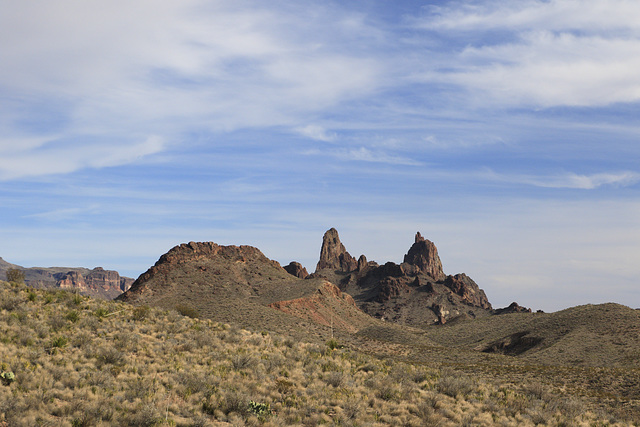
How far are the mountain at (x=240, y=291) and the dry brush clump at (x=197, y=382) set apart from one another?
2083 inches

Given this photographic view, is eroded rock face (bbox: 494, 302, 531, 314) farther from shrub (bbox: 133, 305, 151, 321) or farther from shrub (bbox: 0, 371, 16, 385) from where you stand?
shrub (bbox: 0, 371, 16, 385)

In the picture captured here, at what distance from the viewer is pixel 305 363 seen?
1173 inches

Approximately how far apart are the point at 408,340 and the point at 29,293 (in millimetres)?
86324

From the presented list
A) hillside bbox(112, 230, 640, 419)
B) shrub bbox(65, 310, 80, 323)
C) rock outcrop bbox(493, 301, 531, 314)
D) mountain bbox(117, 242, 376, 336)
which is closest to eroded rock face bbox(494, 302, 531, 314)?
rock outcrop bbox(493, 301, 531, 314)

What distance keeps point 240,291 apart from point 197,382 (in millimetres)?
100504

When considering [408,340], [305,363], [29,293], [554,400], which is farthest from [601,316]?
[29,293]

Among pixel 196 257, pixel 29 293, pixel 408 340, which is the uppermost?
pixel 196 257

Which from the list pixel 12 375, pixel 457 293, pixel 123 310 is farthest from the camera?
pixel 457 293

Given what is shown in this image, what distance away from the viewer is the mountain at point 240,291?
308ft

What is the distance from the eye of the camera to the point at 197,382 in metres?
22.7

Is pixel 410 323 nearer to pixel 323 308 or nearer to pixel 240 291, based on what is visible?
pixel 323 308

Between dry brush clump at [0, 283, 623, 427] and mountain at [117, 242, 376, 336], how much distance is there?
174 ft

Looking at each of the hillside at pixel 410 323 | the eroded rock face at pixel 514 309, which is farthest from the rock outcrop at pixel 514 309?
the hillside at pixel 410 323

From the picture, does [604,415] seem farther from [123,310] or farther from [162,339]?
[123,310]
